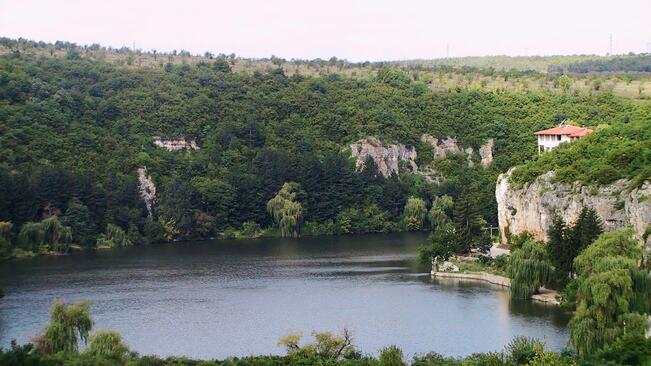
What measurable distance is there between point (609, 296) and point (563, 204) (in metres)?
20.3

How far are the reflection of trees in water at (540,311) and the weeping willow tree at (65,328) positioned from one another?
20.4 meters

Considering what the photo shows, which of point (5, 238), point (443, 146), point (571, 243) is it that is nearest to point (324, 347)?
point (571, 243)

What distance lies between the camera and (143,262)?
8325cm

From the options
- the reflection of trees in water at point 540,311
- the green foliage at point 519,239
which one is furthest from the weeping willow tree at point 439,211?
the reflection of trees in water at point 540,311

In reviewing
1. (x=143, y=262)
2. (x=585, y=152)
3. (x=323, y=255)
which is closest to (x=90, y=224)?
(x=143, y=262)

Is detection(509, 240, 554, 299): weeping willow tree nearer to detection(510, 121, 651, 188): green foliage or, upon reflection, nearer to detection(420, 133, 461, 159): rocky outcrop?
detection(510, 121, 651, 188): green foliage

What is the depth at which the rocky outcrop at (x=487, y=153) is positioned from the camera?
121 meters

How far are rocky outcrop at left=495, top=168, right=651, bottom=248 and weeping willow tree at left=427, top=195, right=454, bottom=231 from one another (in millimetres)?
20304

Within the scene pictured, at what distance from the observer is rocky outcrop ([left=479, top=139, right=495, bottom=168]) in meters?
121

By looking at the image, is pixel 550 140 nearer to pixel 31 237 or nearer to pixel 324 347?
pixel 31 237

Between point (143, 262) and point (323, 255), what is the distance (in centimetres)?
1220

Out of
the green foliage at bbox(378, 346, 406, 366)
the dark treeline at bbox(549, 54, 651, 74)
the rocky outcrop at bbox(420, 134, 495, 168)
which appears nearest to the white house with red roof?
the rocky outcrop at bbox(420, 134, 495, 168)

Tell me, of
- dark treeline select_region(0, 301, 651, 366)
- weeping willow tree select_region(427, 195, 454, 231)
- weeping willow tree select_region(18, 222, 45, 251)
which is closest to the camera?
dark treeline select_region(0, 301, 651, 366)

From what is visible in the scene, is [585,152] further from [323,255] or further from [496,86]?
[496,86]
